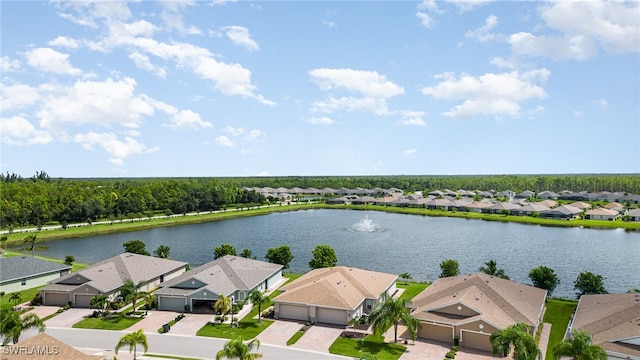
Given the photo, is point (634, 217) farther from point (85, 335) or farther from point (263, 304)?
point (85, 335)

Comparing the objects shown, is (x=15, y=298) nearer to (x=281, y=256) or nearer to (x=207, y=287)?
(x=207, y=287)

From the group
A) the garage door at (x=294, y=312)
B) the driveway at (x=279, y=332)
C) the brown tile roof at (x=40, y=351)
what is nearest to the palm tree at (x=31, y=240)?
the garage door at (x=294, y=312)

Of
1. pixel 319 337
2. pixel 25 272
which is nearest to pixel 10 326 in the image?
pixel 319 337

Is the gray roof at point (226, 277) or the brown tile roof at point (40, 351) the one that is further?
the gray roof at point (226, 277)

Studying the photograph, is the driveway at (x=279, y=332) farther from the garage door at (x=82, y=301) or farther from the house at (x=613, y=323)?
the house at (x=613, y=323)

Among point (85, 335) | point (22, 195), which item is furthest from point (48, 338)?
point (22, 195)
